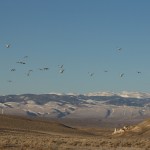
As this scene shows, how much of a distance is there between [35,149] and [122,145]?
16.8 m

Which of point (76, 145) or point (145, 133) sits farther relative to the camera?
point (145, 133)

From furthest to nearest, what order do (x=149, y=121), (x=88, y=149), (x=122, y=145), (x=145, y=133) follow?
(x=149, y=121)
(x=145, y=133)
(x=122, y=145)
(x=88, y=149)

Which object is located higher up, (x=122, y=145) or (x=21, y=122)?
(x=21, y=122)

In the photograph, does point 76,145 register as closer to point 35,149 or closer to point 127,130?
point 35,149

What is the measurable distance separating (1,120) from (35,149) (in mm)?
78171

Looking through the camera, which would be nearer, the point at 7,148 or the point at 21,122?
the point at 7,148

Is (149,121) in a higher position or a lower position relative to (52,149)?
higher

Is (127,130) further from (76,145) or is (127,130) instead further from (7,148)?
(7,148)

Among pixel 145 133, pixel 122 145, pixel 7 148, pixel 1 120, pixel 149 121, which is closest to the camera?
pixel 7 148

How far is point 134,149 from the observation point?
190 feet

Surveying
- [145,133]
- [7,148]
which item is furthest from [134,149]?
[145,133]

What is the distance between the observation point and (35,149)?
159 ft

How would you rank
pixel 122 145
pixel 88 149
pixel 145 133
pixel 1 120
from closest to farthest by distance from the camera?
pixel 88 149
pixel 122 145
pixel 145 133
pixel 1 120

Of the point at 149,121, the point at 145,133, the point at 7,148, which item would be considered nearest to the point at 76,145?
the point at 7,148
